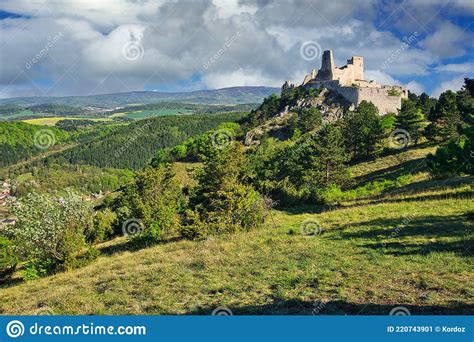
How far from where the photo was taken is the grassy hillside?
36.6ft

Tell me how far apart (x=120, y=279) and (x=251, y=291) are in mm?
6649

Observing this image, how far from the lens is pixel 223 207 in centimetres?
2636

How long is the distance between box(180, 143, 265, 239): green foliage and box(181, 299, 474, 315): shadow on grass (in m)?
13.5

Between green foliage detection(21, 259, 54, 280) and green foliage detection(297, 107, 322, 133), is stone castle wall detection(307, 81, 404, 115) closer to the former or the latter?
green foliage detection(297, 107, 322, 133)

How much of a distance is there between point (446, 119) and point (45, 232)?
5548 cm

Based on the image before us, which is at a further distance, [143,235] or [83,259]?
[143,235]

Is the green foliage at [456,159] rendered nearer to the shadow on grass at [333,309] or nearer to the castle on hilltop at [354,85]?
the shadow on grass at [333,309]

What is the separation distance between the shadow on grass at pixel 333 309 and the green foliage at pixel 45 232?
15.9 metres

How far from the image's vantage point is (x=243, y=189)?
85.9 ft

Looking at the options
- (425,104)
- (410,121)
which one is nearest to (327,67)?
(425,104)

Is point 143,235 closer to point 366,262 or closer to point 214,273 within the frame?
point 214,273

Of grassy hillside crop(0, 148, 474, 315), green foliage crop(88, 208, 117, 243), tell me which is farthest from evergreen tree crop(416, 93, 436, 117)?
green foliage crop(88, 208, 117, 243)

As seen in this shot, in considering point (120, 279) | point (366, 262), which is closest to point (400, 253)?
point (366, 262)

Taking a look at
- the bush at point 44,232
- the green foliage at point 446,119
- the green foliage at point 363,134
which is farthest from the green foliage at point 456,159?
the bush at point 44,232
